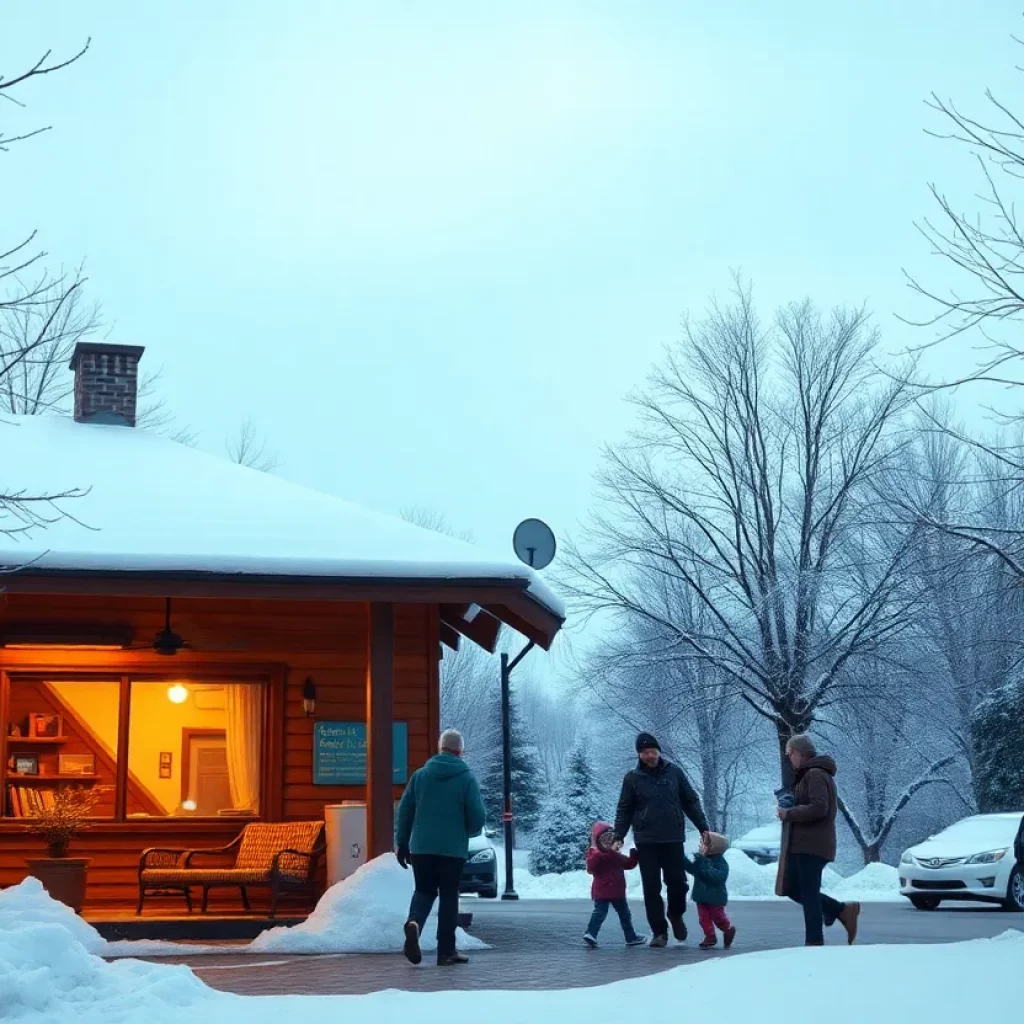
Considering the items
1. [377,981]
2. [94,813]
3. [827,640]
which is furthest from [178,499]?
[827,640]

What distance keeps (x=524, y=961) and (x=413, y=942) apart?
911 millimetres

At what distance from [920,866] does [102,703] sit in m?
10.1

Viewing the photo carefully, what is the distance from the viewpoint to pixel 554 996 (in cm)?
783

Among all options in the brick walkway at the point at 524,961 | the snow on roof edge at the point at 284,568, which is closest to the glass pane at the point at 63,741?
the snow on roof edge at the point at 284,568

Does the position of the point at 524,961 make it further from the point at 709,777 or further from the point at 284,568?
the point at 709,777

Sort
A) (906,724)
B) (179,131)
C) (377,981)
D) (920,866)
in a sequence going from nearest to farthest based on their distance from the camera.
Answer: (377,981) → (179,131) → (920,866) → (906,724)

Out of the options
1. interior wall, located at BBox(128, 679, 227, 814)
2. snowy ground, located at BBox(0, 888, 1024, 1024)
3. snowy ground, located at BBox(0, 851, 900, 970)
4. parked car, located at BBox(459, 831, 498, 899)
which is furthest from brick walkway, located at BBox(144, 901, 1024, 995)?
parked car, located at BBox(459, 831, 498, 899)

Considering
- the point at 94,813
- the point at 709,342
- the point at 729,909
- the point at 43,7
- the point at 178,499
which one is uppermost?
A: the point at 709,342

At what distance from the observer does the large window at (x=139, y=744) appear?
46.1 ft

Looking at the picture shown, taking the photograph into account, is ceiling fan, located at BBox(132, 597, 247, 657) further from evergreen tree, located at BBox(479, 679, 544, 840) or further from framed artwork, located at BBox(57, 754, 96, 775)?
evergreen tree, located at BBox(479, 679, 544, 840)

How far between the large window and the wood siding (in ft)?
0.58

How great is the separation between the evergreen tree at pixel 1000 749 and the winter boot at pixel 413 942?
18.5 meters

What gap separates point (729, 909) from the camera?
60.7 ft

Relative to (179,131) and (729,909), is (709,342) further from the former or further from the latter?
(179,131)
